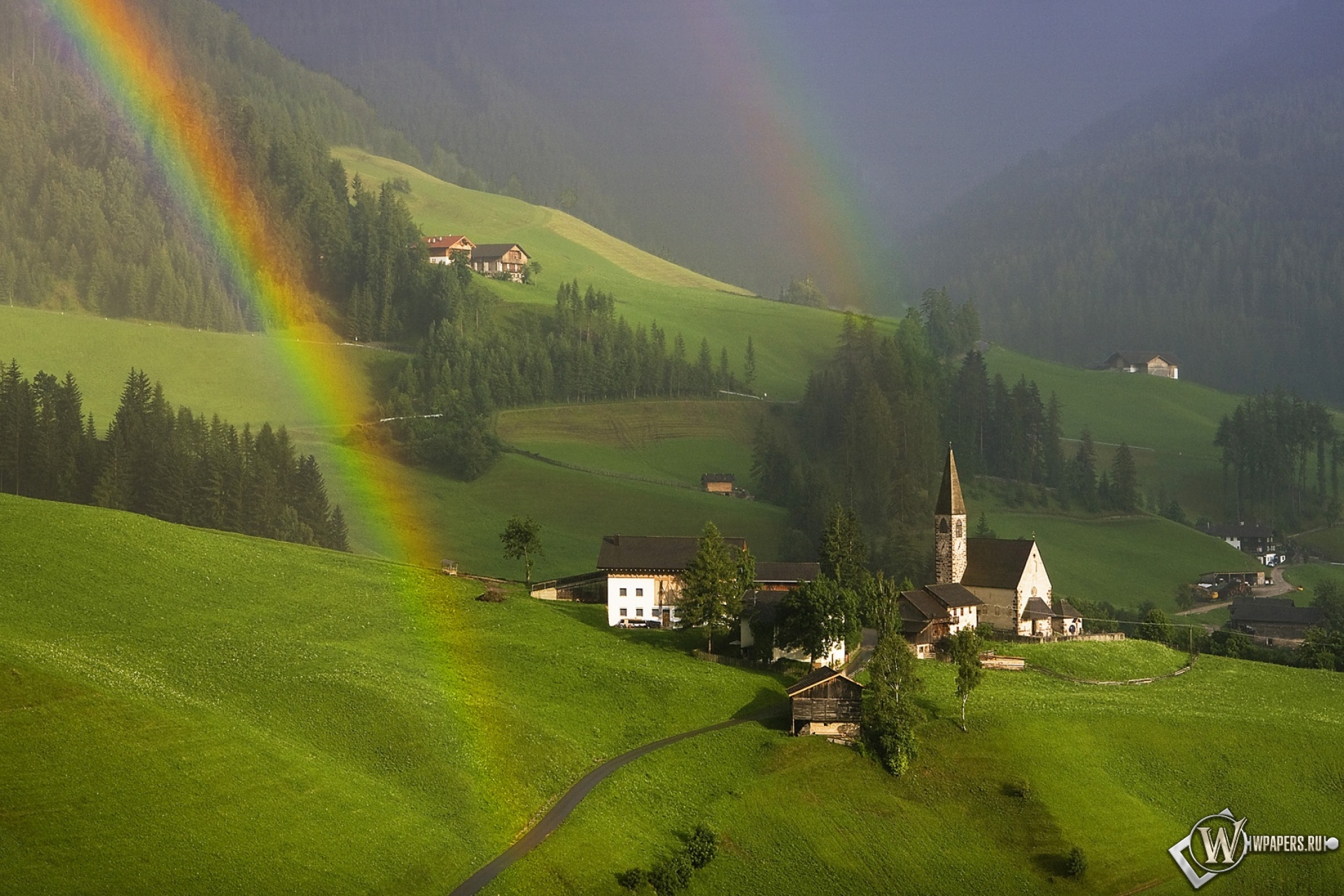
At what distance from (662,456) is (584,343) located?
3000 centimetres

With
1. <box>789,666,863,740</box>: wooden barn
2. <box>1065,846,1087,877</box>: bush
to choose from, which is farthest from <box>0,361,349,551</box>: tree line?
<box>1065,846,1087,877</box>: bush

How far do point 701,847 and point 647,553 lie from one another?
35.8 m

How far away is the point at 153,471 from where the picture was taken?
126 meters

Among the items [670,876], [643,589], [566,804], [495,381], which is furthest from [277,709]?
[495,381]

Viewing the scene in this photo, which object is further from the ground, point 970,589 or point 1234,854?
point 970,589

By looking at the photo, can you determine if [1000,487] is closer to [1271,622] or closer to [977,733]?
[1271,622]

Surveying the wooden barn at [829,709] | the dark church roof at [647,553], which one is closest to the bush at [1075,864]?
the wooden barn at [829,709]

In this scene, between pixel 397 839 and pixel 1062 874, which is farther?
pixel 1062 874

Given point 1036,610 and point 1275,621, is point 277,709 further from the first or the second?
point 1275,621

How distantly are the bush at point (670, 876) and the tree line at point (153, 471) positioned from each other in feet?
247

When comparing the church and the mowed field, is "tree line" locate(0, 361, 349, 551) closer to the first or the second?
the mowed field

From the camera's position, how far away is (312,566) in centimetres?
9406

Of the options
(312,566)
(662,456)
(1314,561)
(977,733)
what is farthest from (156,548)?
(1314,561)

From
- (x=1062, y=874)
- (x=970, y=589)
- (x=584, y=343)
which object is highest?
Result: (x=584, y=343)
